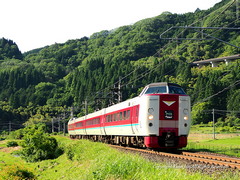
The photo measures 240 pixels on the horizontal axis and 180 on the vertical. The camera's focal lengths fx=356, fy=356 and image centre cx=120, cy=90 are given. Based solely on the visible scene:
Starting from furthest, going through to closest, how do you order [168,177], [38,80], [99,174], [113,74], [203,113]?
[38,80] < [113,74] < [203,113] < [99,174] < [168,177]

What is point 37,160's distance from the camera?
40312 mm

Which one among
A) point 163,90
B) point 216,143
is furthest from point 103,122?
point 163,90

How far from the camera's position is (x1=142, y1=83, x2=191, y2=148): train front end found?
18406 millimetres

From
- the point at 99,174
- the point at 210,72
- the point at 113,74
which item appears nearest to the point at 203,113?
the point at 210,72

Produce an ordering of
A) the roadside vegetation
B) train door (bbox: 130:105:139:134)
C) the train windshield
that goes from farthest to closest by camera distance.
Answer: the roadside vegetation → train door (bbox: 130:105:139:134) → the train windshield

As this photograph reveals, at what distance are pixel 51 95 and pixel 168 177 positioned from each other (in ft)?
544

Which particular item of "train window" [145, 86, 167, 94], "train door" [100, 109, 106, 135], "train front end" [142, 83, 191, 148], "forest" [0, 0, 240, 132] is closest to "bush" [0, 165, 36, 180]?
"train door" [100, 109, 106, 135]

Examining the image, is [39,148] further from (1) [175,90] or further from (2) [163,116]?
(2) [163,116]

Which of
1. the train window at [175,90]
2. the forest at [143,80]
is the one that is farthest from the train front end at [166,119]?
the forest at [143,80]

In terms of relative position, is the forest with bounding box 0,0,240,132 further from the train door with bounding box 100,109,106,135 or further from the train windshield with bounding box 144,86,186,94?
the train windshield with bounding box 144,86,186,94

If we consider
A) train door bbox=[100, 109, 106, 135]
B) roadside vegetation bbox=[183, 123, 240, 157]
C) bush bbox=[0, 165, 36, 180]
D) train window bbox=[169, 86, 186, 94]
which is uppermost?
train window bbox=[169, 86, 186, 94]

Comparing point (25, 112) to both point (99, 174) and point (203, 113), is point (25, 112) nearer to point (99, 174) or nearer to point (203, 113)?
point (203, 113)

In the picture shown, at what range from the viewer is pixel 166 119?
60.8 feet

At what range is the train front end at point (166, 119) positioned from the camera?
18.4m
